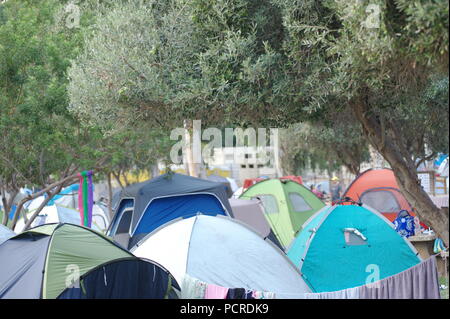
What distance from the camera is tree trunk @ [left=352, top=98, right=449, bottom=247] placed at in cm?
611

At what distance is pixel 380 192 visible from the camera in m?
15.4

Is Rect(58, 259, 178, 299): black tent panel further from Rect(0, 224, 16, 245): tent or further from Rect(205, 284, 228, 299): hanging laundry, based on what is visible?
Rect(0, 224, 16, 245): tent

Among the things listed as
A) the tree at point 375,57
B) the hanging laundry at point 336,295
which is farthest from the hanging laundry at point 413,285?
the tree at point 375,57

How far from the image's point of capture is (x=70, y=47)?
10617 millimetres

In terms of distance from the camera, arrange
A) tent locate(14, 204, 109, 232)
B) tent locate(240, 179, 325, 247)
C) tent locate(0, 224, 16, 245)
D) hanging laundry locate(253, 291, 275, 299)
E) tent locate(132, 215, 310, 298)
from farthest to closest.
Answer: tent locate(14, 204, 109, 232) < tent locate(240, 179, 325, 247) < tent locate(0, 224, 16, 245) < tent locate(132, 215, 310, 298) < hanging laundry locate(253, 291, 275, 299)

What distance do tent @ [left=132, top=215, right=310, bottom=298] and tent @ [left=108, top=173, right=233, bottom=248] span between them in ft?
12.5

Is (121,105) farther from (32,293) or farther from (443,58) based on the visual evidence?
(443,58)

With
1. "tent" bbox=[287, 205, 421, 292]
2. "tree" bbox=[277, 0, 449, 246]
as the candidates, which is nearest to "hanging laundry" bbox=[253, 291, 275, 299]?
"tree" bbox=[277, 0, 449, 246]

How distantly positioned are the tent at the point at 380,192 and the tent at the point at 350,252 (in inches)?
215

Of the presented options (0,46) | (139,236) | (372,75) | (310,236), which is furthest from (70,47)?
(372,75)

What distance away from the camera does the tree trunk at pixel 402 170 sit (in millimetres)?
6109

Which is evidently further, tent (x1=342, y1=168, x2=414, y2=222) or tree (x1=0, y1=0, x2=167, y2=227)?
tent (x1=342, y1=168, x2=414, y2=222)

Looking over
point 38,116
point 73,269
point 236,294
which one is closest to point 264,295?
point 236,294
